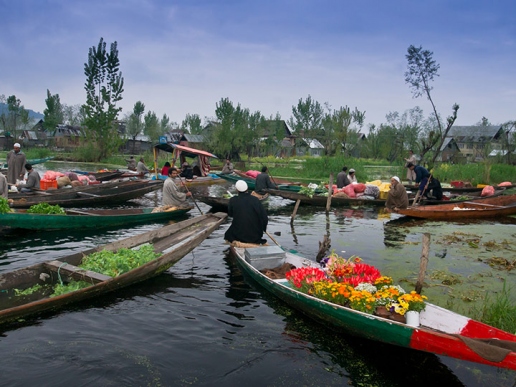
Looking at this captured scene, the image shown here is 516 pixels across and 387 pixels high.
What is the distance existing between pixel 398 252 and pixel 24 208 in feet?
34.1

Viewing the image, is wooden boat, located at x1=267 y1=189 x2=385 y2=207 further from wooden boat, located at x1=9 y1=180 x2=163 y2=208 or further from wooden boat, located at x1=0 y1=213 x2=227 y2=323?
wooden boat, located at x1=0 y1=213 x2=227 y2=323

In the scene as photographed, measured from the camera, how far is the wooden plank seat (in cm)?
634

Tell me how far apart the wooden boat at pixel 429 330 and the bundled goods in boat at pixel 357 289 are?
6.1 inches

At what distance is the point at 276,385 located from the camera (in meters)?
4.66

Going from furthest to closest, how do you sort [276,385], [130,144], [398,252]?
[130,144] → [398,252] → [276,385]

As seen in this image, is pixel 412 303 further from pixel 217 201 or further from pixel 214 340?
pixel 217 201

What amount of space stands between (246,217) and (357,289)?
3295 millimetres

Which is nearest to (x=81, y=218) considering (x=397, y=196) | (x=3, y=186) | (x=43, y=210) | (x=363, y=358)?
(x=43, y=210)

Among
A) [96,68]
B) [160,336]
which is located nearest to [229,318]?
[160,336]

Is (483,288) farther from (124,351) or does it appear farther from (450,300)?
(124,351)

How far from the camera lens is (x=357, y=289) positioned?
18.2ft

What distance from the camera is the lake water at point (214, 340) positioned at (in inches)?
189

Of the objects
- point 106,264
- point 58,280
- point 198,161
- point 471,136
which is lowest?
point 58,280

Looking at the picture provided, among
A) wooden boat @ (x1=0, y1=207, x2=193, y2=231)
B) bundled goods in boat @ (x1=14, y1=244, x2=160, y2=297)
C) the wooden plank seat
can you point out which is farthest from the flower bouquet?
wooden boat @ (x1=0, y1=207, x2=193, y2=231)
